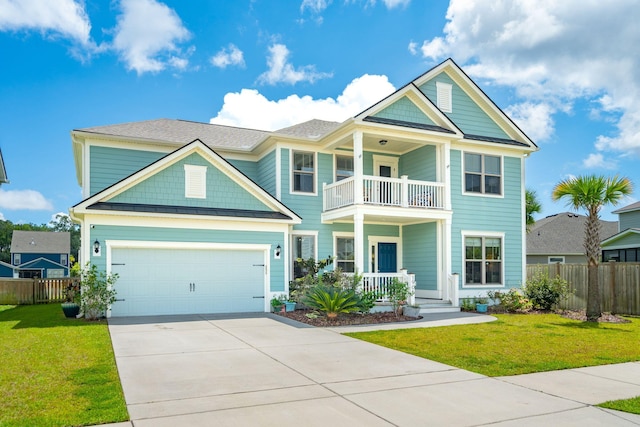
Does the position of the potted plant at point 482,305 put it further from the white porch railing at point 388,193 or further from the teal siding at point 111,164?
the teal siding at point 111,164

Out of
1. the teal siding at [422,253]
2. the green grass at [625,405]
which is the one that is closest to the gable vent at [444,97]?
the teal siding at [422,253]

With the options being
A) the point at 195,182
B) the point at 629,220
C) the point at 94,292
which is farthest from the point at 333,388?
the point at 629,220

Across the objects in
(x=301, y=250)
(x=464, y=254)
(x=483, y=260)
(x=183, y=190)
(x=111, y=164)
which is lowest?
(x=483, y=260)

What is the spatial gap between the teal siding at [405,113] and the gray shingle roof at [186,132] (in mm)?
4074

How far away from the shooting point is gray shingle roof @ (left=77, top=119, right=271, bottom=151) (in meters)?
Result: 18.1

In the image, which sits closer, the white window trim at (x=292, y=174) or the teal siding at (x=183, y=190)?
the teal siding at (x=183, y=190)

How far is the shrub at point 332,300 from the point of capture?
14344mm

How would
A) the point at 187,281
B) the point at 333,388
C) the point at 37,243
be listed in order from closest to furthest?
the point at 333,388 < the point at 187,281 < the point at 37,243

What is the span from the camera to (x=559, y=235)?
36125mm

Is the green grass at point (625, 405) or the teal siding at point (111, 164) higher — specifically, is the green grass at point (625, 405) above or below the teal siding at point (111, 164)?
below

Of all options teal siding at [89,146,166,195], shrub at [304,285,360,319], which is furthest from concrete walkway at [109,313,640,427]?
teal siding at [89,146,166,195]

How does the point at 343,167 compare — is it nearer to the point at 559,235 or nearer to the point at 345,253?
the point at 345,253

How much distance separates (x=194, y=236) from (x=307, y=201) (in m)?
4.50

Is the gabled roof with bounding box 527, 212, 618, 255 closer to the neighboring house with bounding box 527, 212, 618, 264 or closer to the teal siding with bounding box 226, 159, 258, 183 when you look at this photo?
the neighboring house with bounding box 527, 212, 618, 264
